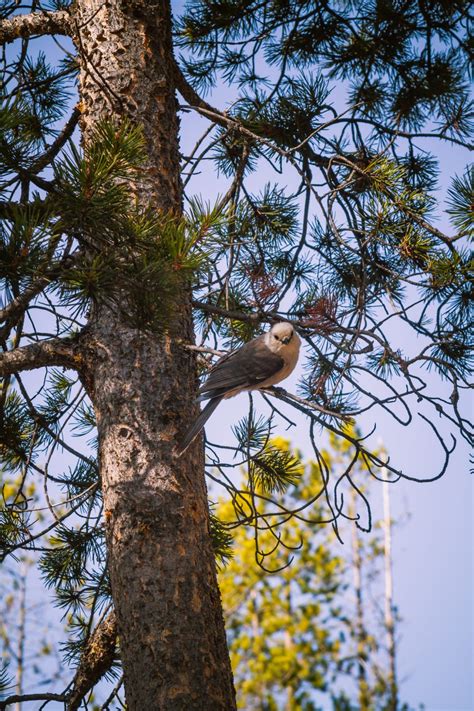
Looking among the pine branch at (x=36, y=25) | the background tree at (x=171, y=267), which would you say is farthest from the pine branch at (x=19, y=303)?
the pine branch at (x=36, y=25)

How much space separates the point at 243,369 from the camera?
2773 millimetres

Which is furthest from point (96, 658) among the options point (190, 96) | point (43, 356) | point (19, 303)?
point (190, 96)

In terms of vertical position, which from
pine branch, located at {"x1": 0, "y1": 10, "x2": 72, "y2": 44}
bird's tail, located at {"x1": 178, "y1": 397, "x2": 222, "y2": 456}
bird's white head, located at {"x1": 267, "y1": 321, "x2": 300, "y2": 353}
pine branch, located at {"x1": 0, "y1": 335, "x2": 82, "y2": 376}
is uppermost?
pine branch, located at {"x1": 0, "y1": 10, "x2": 72, "y2": 44}

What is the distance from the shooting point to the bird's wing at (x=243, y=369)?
2.59 m

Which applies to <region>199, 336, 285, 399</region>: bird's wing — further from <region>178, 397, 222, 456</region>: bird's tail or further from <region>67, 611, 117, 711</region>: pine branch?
<region>67, 611, 117, 711</region>: pine branch

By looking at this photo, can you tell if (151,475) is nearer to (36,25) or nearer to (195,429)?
A: (195,429)

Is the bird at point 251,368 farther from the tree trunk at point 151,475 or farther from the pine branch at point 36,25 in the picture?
the pine branch at point 36,25

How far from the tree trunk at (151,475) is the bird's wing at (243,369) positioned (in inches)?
3.2

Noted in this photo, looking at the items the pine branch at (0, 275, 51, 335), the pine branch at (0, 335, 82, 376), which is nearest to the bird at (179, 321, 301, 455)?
the pine branch at (0, 335, 82, 376)

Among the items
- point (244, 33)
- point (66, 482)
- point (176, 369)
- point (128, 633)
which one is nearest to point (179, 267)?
point (176, 369)

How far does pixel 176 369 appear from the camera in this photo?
2471 millimetres

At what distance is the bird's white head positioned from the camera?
302 centimetres

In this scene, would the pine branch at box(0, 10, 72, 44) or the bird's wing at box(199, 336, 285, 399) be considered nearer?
the bird's wing at box(199, 336, 285, 399)

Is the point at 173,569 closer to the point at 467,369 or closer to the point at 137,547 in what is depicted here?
the point at 137,547
